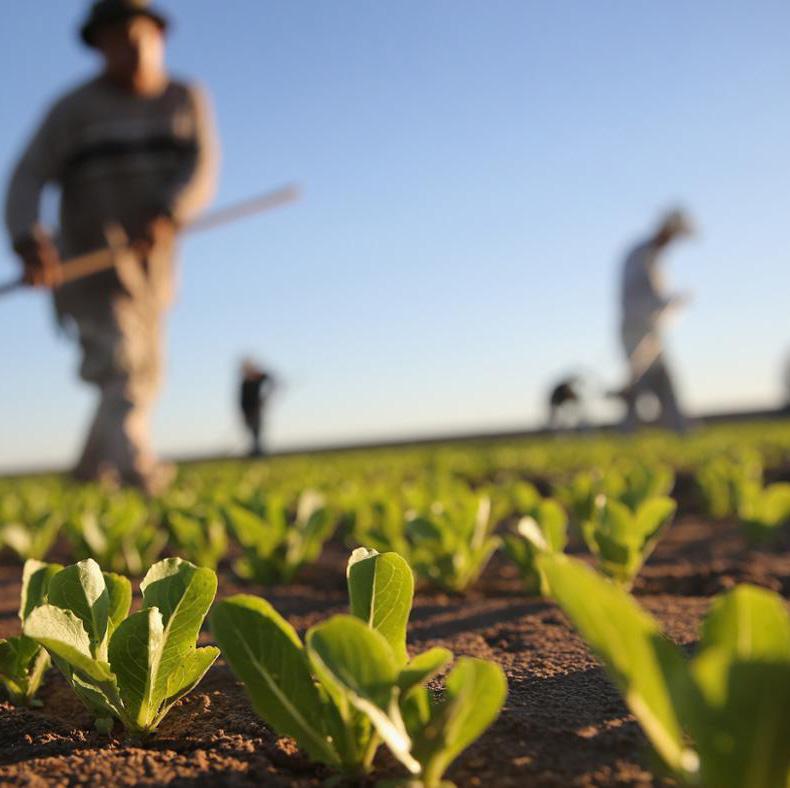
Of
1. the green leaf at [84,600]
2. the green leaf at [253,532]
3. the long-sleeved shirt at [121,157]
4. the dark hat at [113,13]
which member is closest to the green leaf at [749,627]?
the green leaf at [84,600]

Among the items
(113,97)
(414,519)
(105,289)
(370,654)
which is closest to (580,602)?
(370,654)

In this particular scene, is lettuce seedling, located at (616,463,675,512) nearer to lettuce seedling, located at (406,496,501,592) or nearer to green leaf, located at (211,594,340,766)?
lettuce seedling, located at (406,496,501,592)

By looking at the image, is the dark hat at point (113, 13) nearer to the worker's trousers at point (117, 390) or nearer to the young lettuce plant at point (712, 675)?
the worker's trousers at point (117, 390)

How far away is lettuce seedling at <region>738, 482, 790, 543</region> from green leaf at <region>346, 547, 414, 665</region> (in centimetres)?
190

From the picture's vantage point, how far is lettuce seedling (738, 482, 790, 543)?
2.47 m

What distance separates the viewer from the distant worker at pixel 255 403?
41.4ft

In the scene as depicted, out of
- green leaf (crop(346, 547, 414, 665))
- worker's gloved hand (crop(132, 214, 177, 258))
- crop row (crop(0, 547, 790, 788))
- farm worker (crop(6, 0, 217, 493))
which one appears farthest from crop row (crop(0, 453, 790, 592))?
worker's gloved hand (crop(132, 214, 177, 258))

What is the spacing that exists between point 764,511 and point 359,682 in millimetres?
2133

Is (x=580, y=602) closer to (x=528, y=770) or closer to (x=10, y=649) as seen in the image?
(x=528, y=770)

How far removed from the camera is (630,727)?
993mm

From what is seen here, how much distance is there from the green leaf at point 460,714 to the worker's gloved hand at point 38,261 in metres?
4.70

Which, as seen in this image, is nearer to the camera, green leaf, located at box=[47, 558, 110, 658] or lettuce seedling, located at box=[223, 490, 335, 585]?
green leaf, located at box=[47, 558, 110, 658]

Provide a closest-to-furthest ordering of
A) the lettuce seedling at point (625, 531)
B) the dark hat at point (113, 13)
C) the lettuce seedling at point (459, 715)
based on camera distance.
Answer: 1. the lettuce seedling at point (459, 715)
2. the lettuce seedling at point (625, 531)
3. the dark hat at point (113, 13)

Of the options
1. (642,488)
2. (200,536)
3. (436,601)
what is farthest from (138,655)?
(642,488)
